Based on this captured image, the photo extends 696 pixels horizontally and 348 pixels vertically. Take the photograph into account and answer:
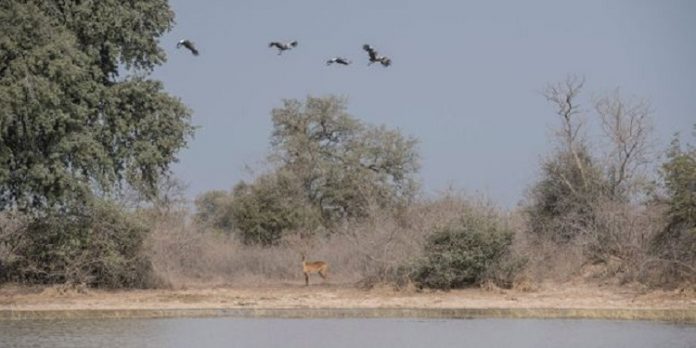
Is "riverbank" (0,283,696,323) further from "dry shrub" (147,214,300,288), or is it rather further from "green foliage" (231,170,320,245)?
"green foliage" (231,170,320,245)

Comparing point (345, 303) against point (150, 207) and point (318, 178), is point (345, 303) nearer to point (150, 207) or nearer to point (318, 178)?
point (150, 207)

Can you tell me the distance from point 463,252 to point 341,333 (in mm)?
8077

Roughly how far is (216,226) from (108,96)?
73.6 feet

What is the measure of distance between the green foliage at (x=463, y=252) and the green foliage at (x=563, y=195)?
4897 mm

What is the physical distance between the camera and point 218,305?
27.8 metres

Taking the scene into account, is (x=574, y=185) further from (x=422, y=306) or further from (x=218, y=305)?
(x=218, y=305)

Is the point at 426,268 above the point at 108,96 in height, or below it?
below

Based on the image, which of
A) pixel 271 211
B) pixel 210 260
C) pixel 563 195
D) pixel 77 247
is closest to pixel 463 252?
pixel 563 195

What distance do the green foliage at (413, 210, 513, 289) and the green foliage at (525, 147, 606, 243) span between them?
4897mm

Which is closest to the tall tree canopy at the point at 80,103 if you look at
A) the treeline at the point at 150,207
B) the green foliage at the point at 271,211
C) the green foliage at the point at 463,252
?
the treeline at the point at 150,207

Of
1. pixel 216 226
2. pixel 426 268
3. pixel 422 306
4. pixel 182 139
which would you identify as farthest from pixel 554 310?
Answer: pixel 216 226

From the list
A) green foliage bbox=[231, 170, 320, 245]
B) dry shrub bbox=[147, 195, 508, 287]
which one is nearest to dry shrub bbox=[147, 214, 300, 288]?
dry shrub bbox=[147, 195, 508, 287]

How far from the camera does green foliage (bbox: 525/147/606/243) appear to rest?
113ft

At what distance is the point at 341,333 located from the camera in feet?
71.5
